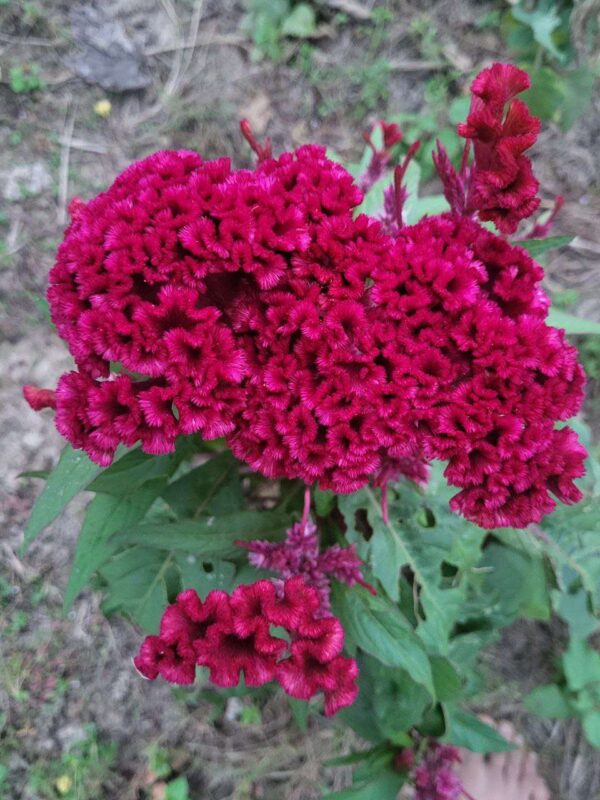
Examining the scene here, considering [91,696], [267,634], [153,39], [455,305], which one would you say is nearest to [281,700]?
[91,696]

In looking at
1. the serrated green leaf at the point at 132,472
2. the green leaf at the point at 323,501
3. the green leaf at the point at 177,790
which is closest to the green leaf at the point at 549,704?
the green leaf at the point at 177,790

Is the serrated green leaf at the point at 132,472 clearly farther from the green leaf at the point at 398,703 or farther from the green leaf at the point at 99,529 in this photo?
the green leaf at the point at 398,703

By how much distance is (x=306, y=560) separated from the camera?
1.54 metres

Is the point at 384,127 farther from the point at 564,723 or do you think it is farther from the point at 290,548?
the point at 564,723

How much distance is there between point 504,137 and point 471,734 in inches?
63.2

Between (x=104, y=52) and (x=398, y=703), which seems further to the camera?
(x=104, y=52)

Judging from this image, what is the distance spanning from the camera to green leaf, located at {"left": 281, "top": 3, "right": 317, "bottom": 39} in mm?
3090

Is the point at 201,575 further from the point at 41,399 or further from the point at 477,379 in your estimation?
the point at 477,379

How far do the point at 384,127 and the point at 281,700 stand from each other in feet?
6.70

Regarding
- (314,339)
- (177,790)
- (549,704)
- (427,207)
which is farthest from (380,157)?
(177,790)

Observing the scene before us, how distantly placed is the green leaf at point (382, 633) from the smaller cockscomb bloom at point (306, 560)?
5cm

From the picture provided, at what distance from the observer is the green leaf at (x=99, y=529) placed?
166cm

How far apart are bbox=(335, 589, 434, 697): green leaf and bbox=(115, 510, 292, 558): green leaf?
0.24 m

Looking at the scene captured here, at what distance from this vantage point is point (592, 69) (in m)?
2.95
